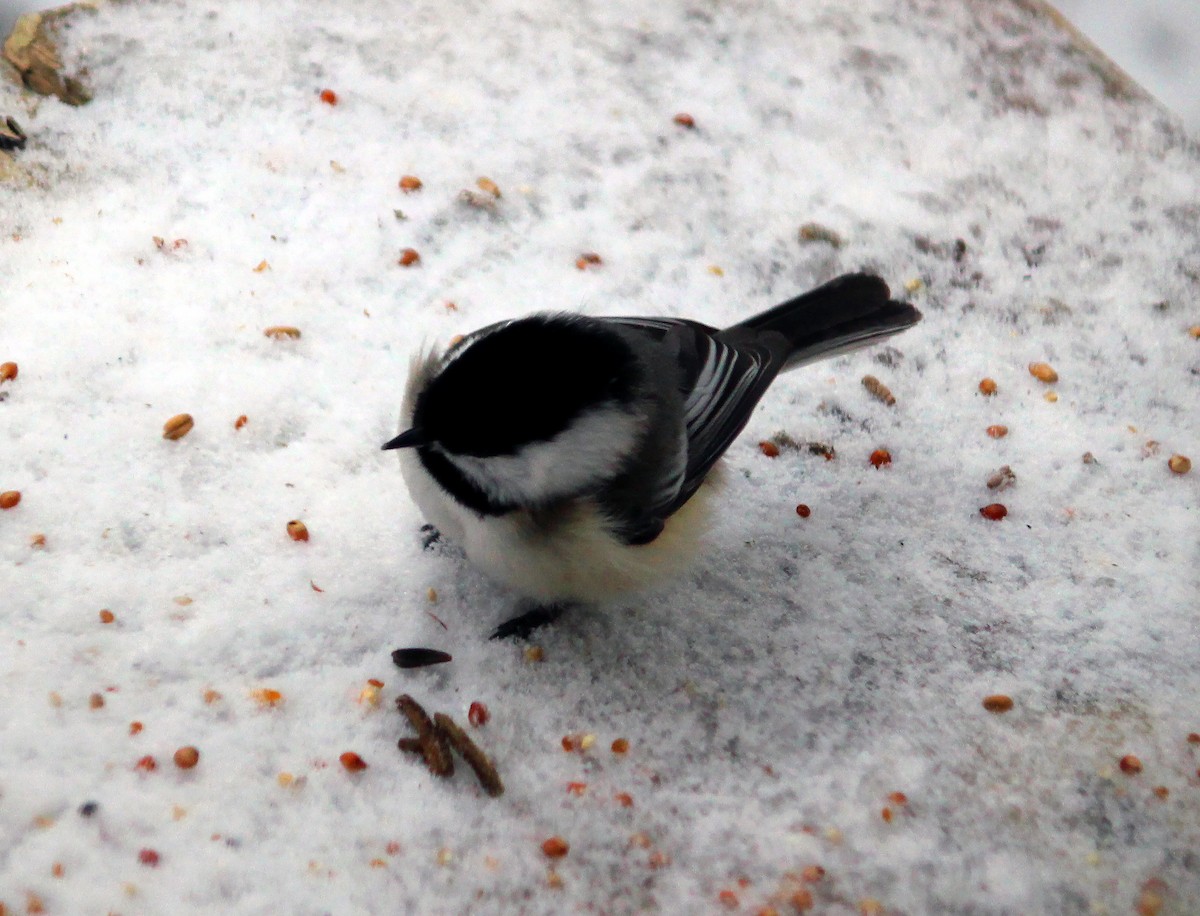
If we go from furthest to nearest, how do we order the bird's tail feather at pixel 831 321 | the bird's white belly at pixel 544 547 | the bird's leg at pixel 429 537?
1. the bird's tail feather at pixel 831 321
2. the bird's leg at pixel 429 537
3. the bird's white belly at pixel 544 547

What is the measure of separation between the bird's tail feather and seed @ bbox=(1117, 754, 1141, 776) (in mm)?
1110

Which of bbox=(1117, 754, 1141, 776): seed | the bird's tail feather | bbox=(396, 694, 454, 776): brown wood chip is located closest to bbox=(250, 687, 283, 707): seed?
bbox=(396, 694, 454, 776): brown wood chip

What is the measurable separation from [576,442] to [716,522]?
0.70m

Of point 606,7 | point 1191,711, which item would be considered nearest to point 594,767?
point 1191,711

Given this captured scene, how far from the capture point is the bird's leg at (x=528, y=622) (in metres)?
2.14

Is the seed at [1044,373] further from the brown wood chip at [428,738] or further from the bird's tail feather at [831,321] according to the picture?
the brown wood chip at [428,738]

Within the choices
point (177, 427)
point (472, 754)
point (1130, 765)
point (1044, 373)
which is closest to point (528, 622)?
point (472, 754)

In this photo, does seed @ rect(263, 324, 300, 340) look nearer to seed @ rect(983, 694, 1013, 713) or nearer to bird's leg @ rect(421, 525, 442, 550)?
bird's leg @ rect(421, 525, 442, 550)

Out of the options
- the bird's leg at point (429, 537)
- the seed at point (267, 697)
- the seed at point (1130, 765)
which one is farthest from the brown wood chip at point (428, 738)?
the seed at point (1130, 765)

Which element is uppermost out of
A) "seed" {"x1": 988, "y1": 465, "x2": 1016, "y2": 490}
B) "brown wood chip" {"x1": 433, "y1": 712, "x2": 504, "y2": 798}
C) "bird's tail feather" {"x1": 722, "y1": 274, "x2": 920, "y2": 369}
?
"bird's tail feather" {"x1": 722, "y1": 274, "x2": 920, "y2": 369}

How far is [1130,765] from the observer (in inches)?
77.2

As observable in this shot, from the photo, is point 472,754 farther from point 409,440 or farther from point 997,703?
point 997,703

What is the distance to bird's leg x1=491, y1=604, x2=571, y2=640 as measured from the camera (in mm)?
2137

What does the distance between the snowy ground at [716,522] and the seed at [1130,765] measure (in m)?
0.02
